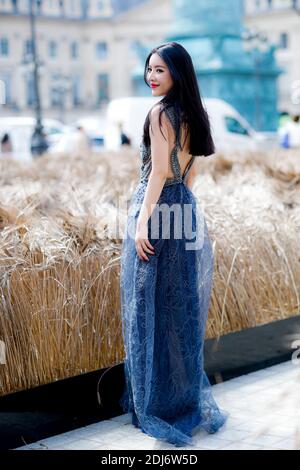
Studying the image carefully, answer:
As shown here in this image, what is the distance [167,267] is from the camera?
4.27 metres

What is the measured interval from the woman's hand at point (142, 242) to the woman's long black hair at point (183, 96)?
0.37 m

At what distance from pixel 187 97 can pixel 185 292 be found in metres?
0.83

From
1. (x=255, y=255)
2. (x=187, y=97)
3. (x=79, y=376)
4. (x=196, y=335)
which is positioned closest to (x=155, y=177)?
(x=187, y=97)

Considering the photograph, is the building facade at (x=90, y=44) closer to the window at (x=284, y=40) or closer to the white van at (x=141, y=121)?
the window at (x=284, y=40)

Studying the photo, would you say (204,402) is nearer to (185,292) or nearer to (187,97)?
(185,292)

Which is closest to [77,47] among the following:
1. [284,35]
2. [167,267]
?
[284,35]

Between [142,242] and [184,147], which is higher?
[184,147]

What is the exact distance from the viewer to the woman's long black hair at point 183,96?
4.23 meters

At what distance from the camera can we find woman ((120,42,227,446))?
13.8 ft

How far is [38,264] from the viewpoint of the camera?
15.4ft

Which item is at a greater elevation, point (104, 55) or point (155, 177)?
point (104, 55)

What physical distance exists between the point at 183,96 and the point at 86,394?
1.41 metres

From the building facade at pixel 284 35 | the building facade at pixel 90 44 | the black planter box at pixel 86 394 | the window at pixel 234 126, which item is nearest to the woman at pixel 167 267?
the black planter box at pixel 86 394

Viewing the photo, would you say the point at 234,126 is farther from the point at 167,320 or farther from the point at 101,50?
the point at 101,50
